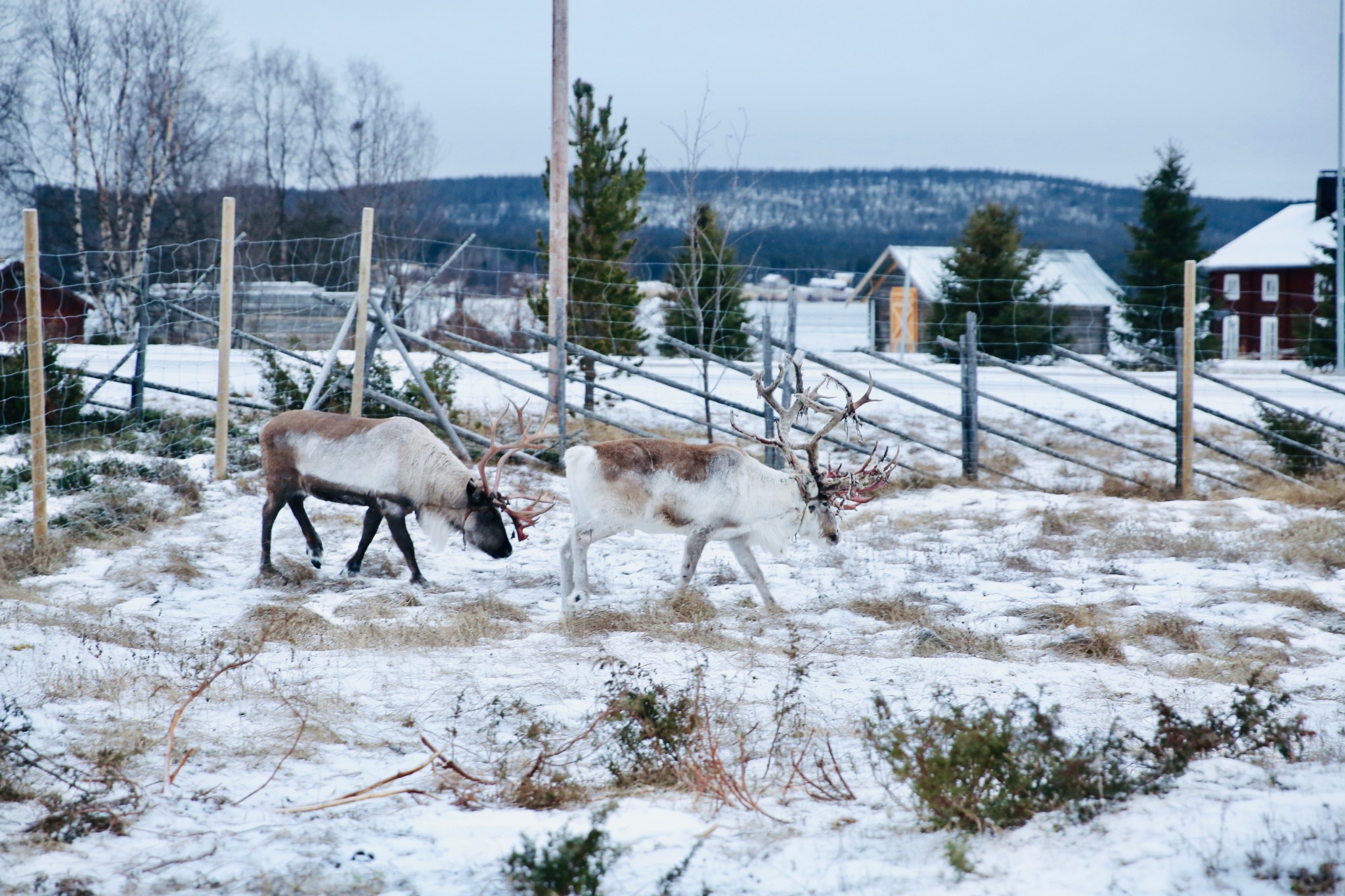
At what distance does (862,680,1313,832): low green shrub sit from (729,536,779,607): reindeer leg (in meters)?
2.52

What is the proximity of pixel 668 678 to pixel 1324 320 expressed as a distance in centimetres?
2461

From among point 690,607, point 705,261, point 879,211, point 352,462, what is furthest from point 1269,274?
point 879,211

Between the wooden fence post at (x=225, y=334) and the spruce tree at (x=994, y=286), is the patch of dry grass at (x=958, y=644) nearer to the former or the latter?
the wooden fence post at (x=225, y=334)

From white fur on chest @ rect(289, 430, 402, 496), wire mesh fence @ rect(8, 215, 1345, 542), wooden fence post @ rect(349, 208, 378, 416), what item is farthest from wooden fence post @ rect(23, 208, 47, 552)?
wooden fence post @ rect(349, 208, 378, 416)

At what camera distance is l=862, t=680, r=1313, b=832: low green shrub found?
134 inches

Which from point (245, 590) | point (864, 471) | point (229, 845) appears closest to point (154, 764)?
point (229, 845)

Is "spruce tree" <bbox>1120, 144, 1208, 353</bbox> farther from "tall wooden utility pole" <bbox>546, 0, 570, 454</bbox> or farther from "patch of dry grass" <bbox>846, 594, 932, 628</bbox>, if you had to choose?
"patch of dry grass" <bbox>846, 594, 932, 628</bbox>

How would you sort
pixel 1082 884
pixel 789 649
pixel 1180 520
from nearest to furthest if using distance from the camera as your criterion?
pixel 1082 884 < pixel 789 649 < pixel 1180 520

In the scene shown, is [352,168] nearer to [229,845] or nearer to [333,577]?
[333,577]

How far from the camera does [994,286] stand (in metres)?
20.2

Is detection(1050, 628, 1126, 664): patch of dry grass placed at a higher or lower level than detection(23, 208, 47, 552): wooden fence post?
lower

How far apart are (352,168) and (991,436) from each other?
94.7 feet

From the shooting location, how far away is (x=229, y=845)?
3.26 m

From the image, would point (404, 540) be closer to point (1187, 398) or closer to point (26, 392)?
point (26, 392)
